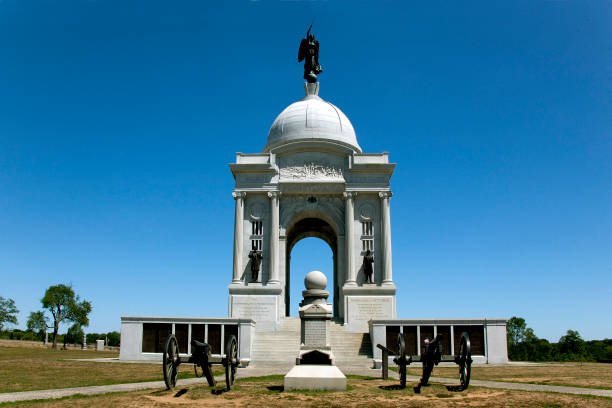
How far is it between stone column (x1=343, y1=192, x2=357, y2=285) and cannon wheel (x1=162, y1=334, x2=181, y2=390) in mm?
27146

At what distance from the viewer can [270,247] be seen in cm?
4450

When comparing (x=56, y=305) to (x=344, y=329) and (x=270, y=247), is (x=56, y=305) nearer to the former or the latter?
(x=270, y=247)

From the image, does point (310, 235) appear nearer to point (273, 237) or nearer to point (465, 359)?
point (273, 237)

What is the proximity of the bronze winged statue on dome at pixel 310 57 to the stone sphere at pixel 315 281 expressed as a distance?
33.2m

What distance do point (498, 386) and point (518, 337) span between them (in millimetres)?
57589

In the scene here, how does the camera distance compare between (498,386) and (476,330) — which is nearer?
(498,386)

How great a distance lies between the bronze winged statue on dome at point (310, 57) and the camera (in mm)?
56375

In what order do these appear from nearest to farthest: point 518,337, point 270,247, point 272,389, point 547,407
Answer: point 547,407 < point 272,389 < point 270,247 < point 518,337

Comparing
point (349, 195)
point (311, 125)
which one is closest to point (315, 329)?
point (349, 195)

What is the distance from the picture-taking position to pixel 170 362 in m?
16.8

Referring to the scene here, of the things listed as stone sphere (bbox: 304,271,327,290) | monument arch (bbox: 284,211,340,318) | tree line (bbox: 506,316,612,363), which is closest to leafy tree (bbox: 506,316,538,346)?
tree line (bbox: 506,316,612,363)

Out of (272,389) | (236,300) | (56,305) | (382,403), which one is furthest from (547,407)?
(56,305)

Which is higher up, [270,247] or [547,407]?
[270,247]

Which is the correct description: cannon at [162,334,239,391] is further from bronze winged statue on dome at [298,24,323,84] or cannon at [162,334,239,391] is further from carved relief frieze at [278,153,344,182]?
bronze winged statue on dome at [298,24,323,84]
